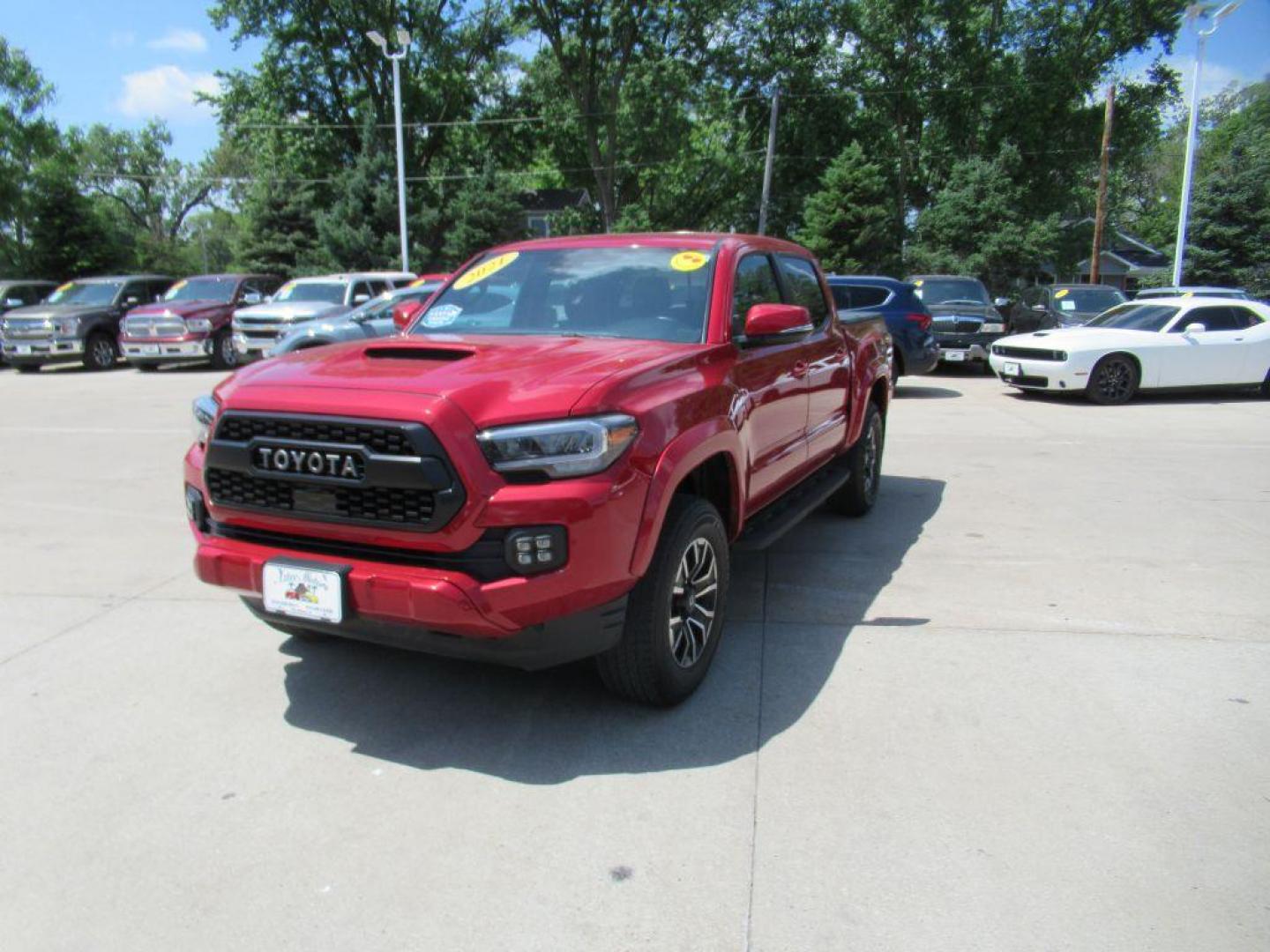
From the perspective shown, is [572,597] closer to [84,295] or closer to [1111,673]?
[1111,673]

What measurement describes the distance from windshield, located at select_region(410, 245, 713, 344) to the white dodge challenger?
10.2 meters

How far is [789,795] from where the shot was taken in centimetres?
314

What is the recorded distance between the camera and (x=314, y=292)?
17391 millimetres

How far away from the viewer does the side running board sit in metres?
4.56

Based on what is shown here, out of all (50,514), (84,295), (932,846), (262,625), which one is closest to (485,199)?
(84,295)

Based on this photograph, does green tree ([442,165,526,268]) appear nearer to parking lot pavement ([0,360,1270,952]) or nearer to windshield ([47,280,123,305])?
windshield ([47,280,123,305])

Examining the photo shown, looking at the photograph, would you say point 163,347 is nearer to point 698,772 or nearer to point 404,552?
point 404,552

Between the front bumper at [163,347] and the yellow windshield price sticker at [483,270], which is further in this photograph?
the front bumper at [163,347]

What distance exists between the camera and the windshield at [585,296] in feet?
14.1

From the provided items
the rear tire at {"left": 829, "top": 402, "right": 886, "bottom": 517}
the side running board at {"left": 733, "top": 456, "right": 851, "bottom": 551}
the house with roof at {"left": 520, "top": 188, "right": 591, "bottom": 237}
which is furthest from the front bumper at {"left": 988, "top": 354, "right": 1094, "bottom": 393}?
the house with roof at {"left": 520, "top": 188, "right": 591, "bottom": 237}

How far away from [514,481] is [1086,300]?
18.1m

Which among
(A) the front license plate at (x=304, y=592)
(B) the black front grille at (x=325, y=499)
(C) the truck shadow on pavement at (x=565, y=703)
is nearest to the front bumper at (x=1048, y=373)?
(C) the truck shadow on pavement at (x=565, y=703)

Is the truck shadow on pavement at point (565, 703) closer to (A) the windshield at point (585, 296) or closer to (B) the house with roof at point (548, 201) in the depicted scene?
(A) the windshield at point (585, 296)

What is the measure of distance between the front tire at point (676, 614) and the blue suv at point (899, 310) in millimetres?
10049
